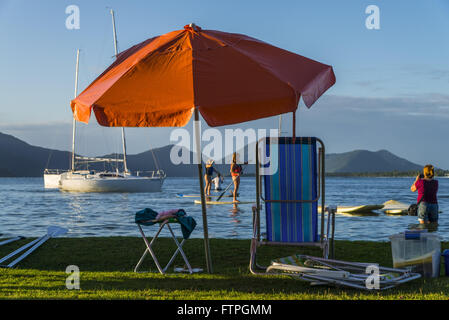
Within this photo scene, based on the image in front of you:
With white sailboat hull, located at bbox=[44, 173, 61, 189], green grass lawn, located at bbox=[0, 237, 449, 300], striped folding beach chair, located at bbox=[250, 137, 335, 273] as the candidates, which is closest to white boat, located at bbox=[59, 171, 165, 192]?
white sailboat hull, located at bbox=[44, 173, 61, 189]

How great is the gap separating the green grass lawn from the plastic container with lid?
188 mm

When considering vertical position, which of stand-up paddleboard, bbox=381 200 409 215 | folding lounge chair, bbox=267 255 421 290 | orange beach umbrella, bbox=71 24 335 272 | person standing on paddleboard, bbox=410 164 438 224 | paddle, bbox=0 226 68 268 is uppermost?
orange beach umbrella, bbox=71 24 335 272

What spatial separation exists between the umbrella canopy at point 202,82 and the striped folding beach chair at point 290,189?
2.25 feet

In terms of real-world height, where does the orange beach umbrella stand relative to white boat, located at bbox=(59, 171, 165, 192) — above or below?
above

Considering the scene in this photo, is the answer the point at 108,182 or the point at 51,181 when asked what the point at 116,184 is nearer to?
the point at 108,182

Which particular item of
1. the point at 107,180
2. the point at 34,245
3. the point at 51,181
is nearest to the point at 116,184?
the point at 107,180

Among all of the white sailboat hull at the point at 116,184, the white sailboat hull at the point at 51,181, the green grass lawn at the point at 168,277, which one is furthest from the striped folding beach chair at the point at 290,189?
the white sailboat hull at the point at 51,181

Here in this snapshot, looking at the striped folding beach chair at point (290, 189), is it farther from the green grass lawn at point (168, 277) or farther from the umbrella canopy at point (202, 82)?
the umbrella canopy at point (202, 82)

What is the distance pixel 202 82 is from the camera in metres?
5.18

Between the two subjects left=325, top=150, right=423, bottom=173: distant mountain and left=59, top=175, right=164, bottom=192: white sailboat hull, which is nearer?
left=59, top=175, right=164, bottom=192: white sailboat hull

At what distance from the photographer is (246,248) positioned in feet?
→ 26.5

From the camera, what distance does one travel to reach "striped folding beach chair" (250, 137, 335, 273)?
592 cm

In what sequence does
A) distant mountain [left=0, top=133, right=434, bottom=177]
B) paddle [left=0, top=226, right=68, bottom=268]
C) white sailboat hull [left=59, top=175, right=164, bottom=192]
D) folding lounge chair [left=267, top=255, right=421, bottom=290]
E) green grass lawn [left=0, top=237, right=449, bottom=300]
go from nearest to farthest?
green grass lawn [left=0, top=237, right=449, bottom=300]
folding lounge chair [left=267, top=255, right=421, bottom=290]
paddle [left=0, top=226, right=68, bottom=268]
white sailboat hull [left=59, top=175, right=164, bottom=192]
distant mountain [left=0, top=133, right=434, bottom=177]

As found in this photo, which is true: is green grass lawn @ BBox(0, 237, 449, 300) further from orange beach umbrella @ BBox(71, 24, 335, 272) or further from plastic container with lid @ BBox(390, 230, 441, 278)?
orange beach umbrella @ BBox(71, 24, 335, 272)
